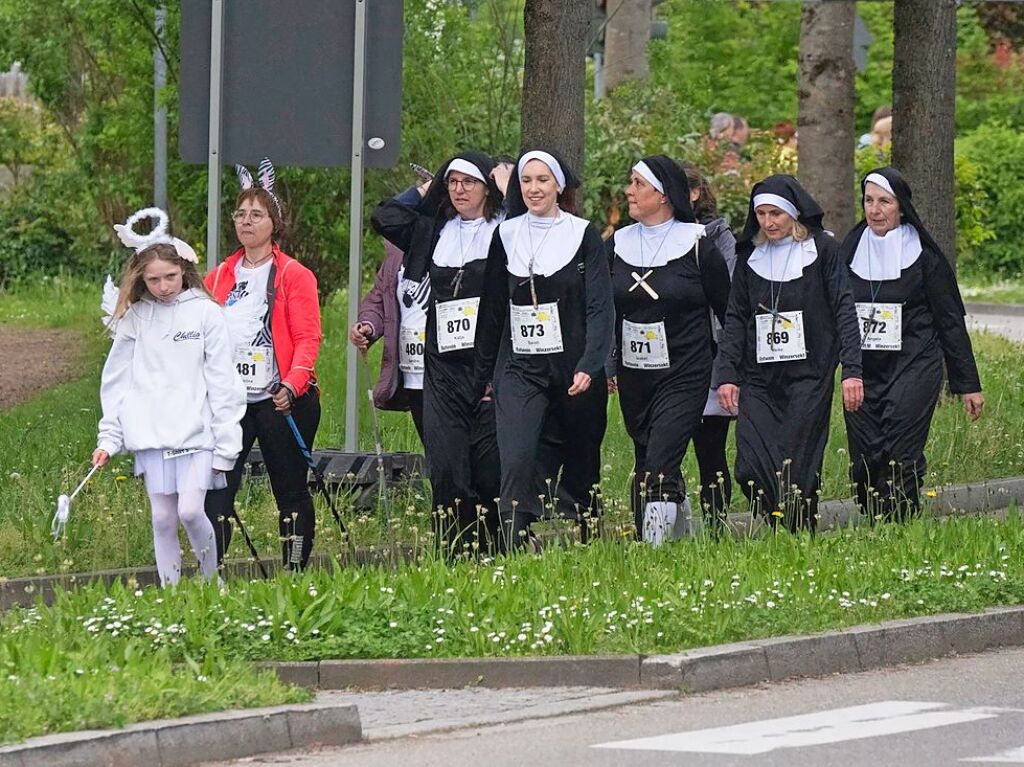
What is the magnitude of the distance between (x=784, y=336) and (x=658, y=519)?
982 millimetres

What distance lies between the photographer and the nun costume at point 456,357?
11.0 m

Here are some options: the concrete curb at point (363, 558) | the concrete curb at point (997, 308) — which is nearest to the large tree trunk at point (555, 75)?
the concrete curb at point (363, 558)

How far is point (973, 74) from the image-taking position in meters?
46.3

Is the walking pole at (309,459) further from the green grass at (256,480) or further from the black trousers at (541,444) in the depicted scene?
the black trousers at (541,444)

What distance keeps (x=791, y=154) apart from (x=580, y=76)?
1822 cm

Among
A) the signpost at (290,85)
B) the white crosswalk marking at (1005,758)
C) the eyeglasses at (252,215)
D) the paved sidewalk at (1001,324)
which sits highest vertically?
the signpost at (290,85)

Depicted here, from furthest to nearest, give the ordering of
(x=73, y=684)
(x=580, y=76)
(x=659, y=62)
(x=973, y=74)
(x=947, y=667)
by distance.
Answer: (x=973, y=74) → (x=659, y=62) → (x=580, y=76) → (x=947, y=667) → (x=73, y=684)

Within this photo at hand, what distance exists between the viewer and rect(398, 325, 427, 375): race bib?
1142cm

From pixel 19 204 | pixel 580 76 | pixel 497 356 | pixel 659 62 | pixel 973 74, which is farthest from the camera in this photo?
pixel 973 74

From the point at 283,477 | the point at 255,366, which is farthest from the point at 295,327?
the point at 283,477

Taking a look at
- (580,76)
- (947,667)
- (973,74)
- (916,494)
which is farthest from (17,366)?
(973,74)

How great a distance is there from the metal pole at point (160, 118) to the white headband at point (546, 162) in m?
9.96

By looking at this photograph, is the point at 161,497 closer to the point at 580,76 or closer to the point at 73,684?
the point at 73,684

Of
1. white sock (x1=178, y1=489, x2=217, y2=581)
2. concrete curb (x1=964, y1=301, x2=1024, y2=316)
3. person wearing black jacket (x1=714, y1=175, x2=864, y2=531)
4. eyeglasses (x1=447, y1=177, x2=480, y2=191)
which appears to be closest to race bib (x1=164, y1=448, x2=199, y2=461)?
white sock (x1=178, y1=489, x2=217, y2=581)
